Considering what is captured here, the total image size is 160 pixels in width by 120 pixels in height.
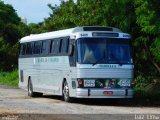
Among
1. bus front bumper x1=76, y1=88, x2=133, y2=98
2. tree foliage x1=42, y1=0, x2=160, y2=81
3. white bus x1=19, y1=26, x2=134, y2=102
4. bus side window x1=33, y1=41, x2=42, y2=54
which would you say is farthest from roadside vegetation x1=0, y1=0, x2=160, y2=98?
bus side window x1=33, y1=41, x2=42, y2=54

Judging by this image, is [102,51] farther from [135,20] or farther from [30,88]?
[30,88]

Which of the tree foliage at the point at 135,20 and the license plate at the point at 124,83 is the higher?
the tree foliage at the point at 135,20

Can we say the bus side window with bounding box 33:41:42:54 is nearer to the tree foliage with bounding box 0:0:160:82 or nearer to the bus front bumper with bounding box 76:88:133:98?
the tree foliage with bounding box 0:0:160:82

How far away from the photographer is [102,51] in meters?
23.8

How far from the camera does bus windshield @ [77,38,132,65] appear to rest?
929 inches

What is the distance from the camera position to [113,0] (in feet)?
89.0

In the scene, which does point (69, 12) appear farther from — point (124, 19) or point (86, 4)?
point (124, 19)

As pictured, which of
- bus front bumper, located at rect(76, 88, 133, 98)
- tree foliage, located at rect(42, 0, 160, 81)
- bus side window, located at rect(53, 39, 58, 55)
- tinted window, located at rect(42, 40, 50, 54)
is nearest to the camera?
bus front bumper, located at rect(76, 88, 133, 98)

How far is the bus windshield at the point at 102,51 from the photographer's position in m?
23.6

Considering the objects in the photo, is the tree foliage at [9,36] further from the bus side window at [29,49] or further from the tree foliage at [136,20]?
the bus side window at [29,49]

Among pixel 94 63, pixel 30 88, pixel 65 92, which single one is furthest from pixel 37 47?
pixel 94 63

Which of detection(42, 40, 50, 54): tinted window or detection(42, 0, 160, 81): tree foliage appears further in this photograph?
detection(42, 40, 50, 54): tinted window

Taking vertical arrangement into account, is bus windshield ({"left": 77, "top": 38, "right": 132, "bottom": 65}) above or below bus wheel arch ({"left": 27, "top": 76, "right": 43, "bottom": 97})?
above

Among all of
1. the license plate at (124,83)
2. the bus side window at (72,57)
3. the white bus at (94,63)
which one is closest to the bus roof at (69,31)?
the white bus at (94,63)
